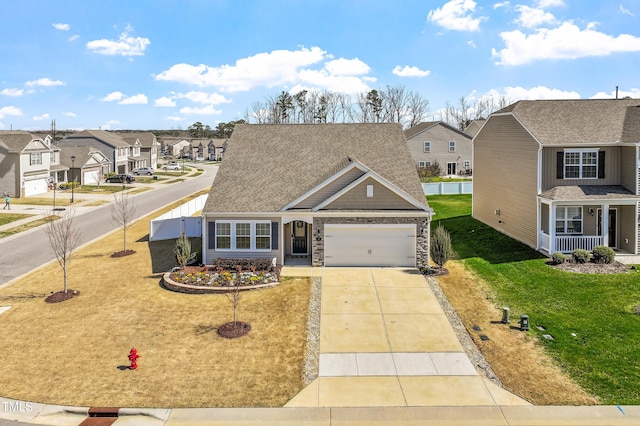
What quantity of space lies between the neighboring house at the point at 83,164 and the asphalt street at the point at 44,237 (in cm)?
1295

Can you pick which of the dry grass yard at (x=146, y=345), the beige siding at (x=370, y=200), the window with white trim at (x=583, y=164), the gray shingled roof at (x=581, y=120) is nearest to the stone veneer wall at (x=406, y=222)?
the beige siding at (x=370, y=200)

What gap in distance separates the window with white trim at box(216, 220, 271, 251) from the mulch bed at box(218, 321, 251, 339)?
23.8 feet

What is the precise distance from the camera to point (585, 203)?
2408 centimetres

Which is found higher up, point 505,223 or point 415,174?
point 415,174

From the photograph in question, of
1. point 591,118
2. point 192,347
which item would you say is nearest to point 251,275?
point 192,347

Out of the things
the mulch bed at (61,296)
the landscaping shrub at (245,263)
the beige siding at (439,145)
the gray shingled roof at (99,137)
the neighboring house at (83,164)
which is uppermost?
the gray shingled roof at (99,137)

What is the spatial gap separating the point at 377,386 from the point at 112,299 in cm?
1184

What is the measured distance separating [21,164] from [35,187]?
356cm

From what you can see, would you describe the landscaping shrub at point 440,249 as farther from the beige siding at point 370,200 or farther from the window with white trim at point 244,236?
the window with white trim at point 244,236

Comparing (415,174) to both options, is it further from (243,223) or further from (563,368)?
(563,368)

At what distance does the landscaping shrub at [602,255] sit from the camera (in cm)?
2216

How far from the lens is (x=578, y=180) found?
25.2m

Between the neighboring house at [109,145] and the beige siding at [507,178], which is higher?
the neighboring house at [109,145]

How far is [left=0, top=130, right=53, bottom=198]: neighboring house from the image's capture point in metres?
48.4
